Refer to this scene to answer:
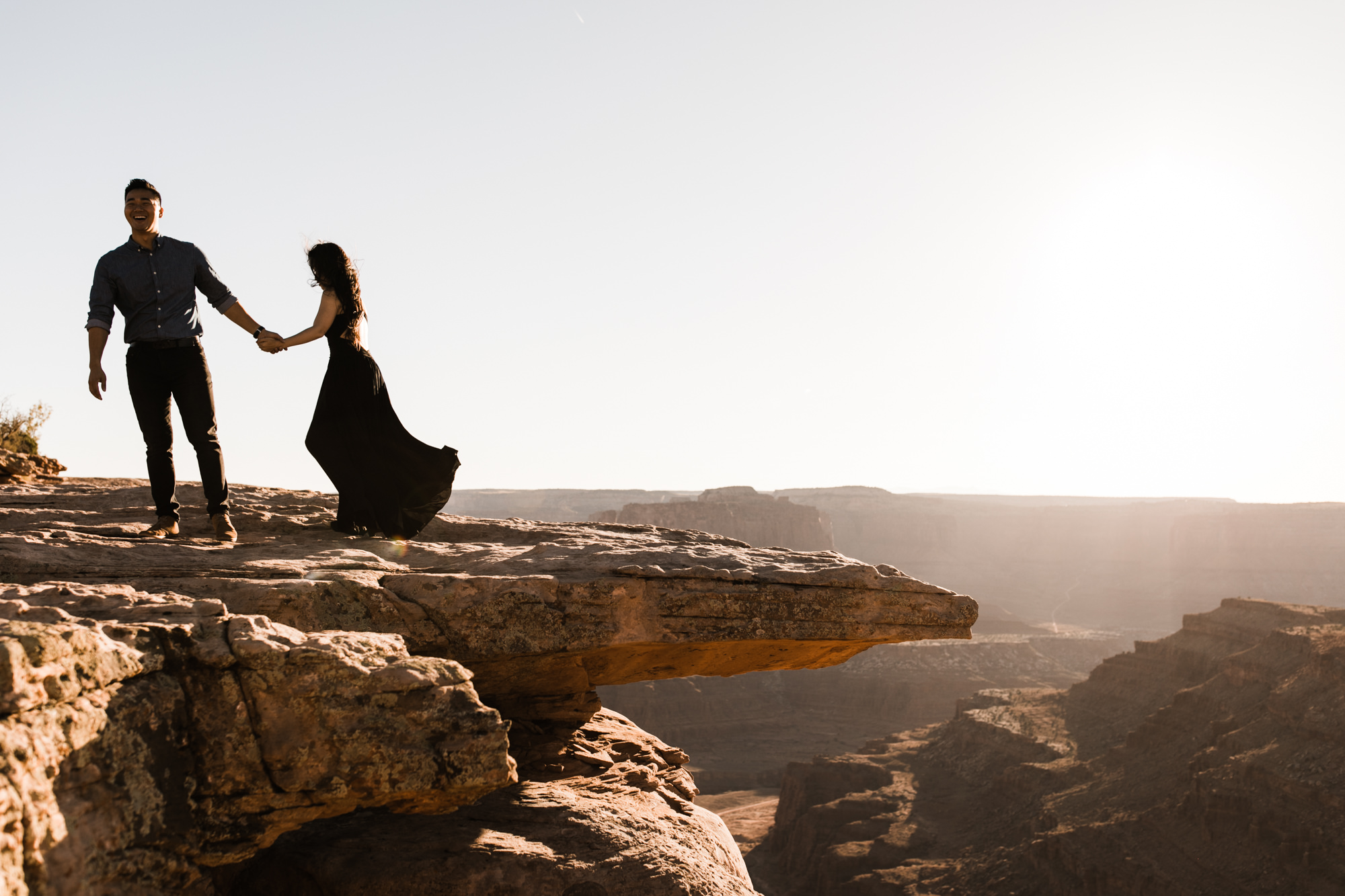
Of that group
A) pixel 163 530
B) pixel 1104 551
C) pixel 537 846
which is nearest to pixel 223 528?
pixel 163 530

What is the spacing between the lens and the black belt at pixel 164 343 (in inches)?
214

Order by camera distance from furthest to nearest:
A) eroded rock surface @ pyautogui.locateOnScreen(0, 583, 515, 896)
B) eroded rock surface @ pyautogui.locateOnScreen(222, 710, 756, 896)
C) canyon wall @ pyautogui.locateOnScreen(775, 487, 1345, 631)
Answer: canyon wall @ pyautogui.locateOnScreen(775, 487, 1345, 631) < eroded rock surface @ pyautogui.locateOnScreen(222, 710, 756, 896) < eroded rock surface @ pyautogui.locateOnScreen(0, 583, 515, 896)

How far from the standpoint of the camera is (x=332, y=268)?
6.21m

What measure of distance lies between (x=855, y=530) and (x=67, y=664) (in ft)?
378

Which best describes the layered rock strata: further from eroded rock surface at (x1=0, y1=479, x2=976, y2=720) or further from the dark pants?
the dark pants

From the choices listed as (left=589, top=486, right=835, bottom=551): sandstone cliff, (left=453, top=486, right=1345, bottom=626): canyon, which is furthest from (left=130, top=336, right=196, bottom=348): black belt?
(left=453, top=486, right=1345, bottom=626): canyon

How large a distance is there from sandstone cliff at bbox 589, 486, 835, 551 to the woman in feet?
202

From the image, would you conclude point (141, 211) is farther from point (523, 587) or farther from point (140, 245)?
point (523, 587)

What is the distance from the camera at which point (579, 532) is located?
7.64 meters

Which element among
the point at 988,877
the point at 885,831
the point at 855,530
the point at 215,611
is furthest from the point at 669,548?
the point at 855,530

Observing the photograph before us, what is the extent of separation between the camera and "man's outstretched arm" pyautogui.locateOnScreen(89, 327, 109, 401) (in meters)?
5.41

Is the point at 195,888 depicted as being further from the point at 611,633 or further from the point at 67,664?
the point at 611,633

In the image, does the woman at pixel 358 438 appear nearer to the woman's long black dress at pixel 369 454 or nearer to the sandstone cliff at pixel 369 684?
the woman's long black dress at pixel 369 454

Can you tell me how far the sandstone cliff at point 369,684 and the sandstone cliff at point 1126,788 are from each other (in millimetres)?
21931
